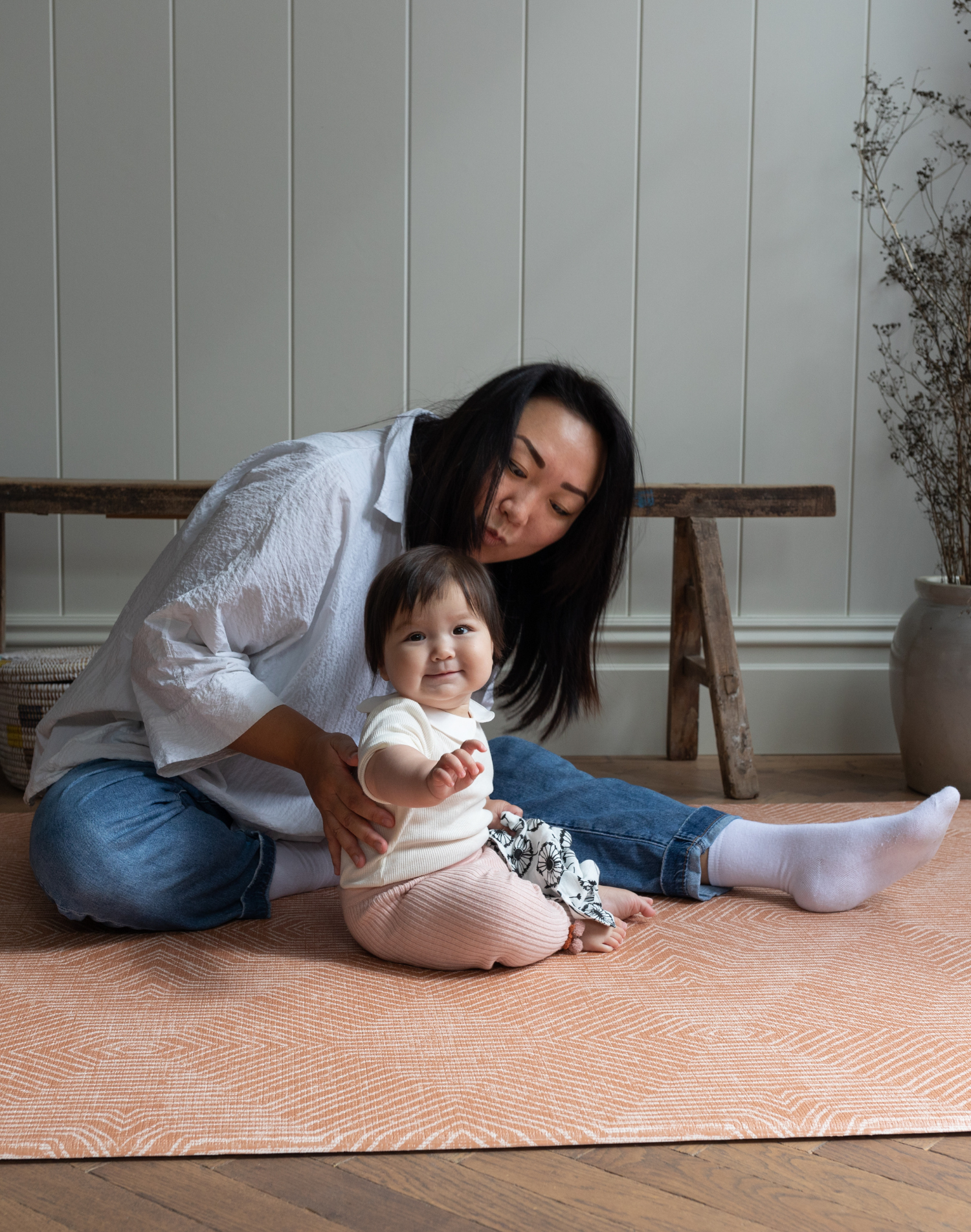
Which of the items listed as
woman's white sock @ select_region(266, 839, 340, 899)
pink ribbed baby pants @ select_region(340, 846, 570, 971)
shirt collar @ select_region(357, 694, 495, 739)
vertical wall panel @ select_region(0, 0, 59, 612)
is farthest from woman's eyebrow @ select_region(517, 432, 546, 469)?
vertical wall panel @ select_region(0, 0, 59, 612)

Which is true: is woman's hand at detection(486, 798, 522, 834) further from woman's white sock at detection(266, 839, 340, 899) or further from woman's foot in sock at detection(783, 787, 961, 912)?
woman's foot in sock at detection(783, 787, 961, 912)

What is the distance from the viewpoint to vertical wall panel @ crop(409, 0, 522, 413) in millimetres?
2107

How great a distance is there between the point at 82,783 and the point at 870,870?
88 centimetres

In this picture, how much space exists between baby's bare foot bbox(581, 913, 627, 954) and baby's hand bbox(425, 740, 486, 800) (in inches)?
12.0

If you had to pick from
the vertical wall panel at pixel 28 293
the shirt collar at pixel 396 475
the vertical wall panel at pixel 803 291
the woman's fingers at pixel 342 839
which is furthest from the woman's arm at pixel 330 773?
the vertical wall panel at pixel 803 291

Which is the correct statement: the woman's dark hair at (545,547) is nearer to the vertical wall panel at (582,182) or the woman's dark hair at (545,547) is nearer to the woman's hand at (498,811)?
the woman's hand at (498,811)

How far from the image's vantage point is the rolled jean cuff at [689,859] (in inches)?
50.8

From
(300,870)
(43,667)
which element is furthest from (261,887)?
(43,667)

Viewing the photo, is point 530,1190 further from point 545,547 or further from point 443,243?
point 443,243

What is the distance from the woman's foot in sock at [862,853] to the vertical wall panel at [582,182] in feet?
3.93

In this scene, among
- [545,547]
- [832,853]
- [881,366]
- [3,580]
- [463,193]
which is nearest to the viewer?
[832,853]

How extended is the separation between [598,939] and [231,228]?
1576mm

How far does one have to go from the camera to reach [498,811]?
120 cm

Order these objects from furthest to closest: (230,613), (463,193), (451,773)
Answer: (463,193) < (230,613) < (451,773)
